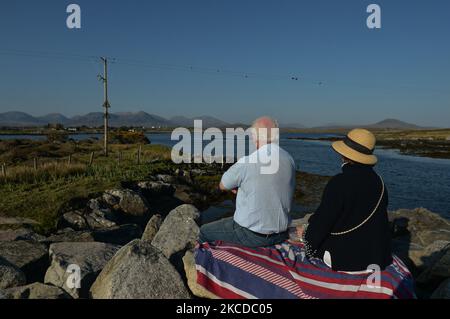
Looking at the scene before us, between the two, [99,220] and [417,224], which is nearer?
[417,224]

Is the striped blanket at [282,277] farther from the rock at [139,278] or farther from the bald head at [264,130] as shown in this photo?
the bald head at [264,130]

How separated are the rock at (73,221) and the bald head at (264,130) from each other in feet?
34.6

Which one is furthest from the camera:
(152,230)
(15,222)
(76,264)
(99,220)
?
(99,220)

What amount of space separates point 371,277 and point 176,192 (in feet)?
59.0

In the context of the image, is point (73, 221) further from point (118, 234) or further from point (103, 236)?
point (103, 236)

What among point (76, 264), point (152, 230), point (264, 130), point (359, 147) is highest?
point (264, 130)

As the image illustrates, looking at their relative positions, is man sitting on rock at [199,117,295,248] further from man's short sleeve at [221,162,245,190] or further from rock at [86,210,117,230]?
rock at [86,210,117,230]

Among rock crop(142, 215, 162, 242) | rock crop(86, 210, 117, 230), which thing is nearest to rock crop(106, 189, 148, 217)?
rock crop(86, 210, 117, 230)

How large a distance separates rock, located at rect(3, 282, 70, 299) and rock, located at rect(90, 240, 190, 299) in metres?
0.56

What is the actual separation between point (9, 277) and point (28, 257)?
147 centimetres

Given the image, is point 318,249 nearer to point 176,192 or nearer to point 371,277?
point 371,277

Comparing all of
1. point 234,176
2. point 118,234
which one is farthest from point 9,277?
point 118,234

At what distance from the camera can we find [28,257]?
25.6 feet
